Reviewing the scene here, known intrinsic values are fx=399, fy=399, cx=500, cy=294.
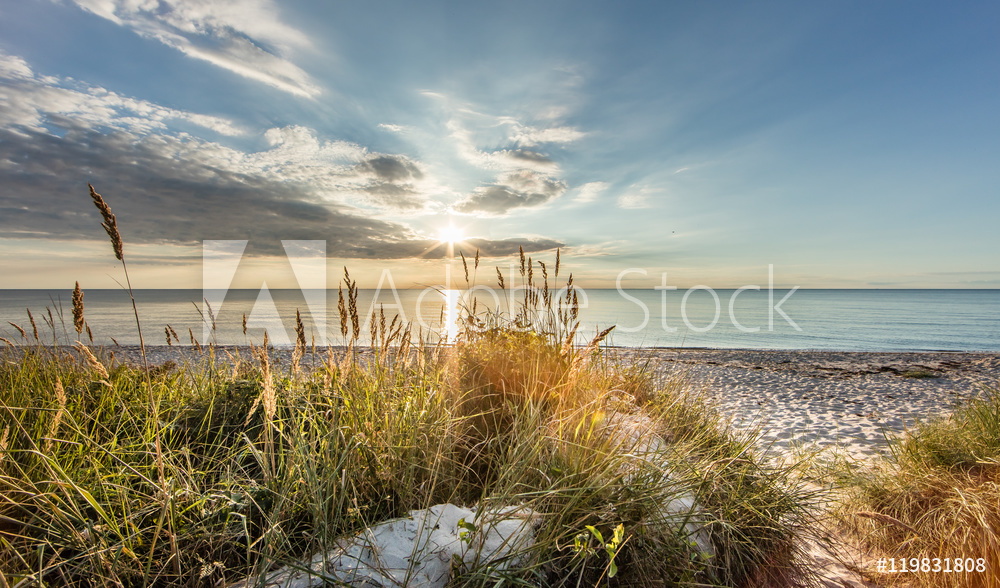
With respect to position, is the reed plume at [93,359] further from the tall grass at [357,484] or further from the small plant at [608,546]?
the small plant at [608,546]

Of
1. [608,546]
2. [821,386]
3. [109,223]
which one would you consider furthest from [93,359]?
[821,386]

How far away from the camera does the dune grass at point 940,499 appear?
2723 mm

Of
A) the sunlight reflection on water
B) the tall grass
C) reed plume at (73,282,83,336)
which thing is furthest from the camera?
the sunlight reflection on water

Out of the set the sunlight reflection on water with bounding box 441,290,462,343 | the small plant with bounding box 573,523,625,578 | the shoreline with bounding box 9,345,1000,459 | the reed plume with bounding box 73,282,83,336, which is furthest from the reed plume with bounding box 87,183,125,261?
the small plant with bounding box 573,523,625,578

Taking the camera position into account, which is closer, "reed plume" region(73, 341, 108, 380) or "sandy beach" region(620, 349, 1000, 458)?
"reed plume" region(73, 341, 108, 380)

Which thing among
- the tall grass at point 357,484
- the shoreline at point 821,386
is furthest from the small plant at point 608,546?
the shoreline at point 821,386

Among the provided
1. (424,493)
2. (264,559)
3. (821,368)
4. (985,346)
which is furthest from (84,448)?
(985,346)

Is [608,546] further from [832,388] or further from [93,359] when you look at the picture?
[832,388]

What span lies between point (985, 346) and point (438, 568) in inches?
1345

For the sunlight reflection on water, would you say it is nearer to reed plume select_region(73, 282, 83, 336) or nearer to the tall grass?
the tall grass

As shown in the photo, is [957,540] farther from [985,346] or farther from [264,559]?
[985,346]

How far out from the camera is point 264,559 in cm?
163

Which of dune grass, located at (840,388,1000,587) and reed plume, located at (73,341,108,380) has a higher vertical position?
reed plume, located at (73,341,108,380)

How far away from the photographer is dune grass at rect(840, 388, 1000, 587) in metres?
2.72
